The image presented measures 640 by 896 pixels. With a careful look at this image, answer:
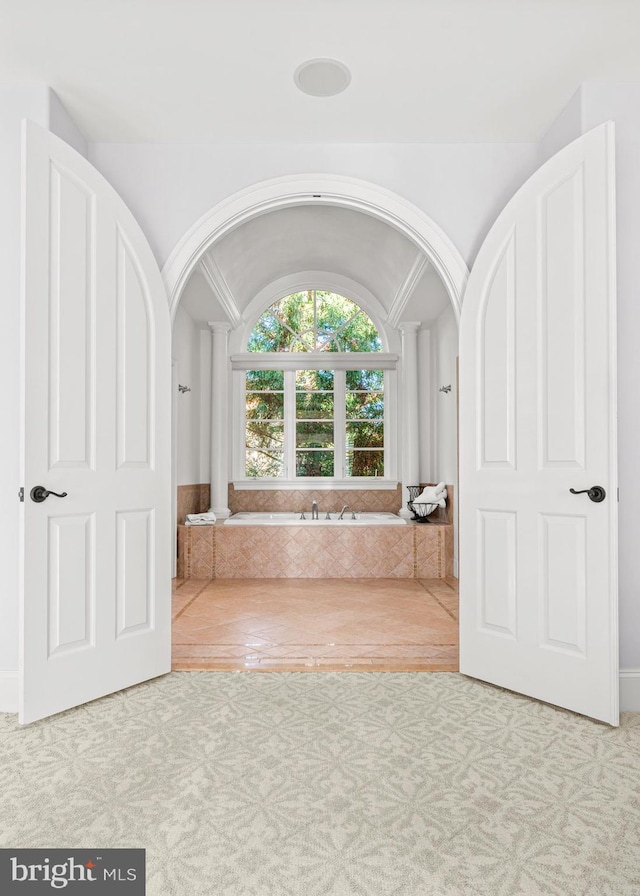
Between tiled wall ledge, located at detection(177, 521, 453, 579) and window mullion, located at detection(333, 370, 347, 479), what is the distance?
5.42 feet

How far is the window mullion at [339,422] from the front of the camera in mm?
6863

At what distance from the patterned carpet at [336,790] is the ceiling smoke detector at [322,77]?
9.33ft

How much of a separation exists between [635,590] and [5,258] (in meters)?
3.33

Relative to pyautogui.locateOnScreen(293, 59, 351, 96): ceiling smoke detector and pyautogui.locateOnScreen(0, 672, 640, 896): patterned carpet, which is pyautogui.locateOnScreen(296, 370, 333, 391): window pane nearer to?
pyautogui.locateOnScreen(293, 59, 351, 96): ceiling smoke detector

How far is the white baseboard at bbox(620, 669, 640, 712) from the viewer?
2.58 metres

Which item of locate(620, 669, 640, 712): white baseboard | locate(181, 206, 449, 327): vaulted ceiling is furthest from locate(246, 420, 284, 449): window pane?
locate(620, 669, 640, 712): white baseboard

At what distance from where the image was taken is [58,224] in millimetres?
2482

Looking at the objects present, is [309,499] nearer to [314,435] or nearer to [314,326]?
[314,435]

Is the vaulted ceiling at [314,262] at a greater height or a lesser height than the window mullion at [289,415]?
greater

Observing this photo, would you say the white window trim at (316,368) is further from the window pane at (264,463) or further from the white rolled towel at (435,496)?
the white rolled towel at (435,496)

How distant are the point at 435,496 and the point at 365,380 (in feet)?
6.30

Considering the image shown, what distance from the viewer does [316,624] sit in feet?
12.3

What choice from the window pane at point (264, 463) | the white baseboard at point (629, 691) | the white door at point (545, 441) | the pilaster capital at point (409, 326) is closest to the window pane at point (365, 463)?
the window pane at point (264, 463)

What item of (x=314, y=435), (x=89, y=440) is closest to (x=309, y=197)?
(x=89, y=440)
